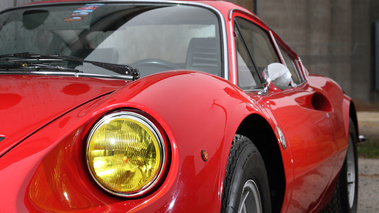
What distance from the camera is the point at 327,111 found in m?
3.62

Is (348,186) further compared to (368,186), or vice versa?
(368,186)

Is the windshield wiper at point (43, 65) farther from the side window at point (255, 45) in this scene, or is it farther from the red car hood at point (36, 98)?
the side window at point (255, 45)

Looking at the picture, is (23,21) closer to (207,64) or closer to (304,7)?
(207,64)

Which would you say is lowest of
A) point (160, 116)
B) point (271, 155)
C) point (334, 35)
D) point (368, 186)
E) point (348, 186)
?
point (334, 35)

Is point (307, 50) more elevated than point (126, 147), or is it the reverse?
point (126, 147)

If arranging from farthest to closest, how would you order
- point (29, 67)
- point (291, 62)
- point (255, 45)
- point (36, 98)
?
point (291, 62), point (255, 45), point (29, 67), point (36, 98)

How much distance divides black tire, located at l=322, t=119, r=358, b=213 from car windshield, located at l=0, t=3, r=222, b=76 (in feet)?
4.57

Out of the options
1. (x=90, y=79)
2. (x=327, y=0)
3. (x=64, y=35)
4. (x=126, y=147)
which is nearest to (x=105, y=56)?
(x=64, y=35)

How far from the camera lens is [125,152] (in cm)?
178

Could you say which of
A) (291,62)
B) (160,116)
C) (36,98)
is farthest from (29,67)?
(291,62)

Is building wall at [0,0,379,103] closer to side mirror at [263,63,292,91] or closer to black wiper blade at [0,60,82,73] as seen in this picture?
side mirror at [263,63,292,91]

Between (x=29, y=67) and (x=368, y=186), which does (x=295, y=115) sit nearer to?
(x=29, y=67)

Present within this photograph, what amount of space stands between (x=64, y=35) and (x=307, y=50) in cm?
Result: 1749

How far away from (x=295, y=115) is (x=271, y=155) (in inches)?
18.3
